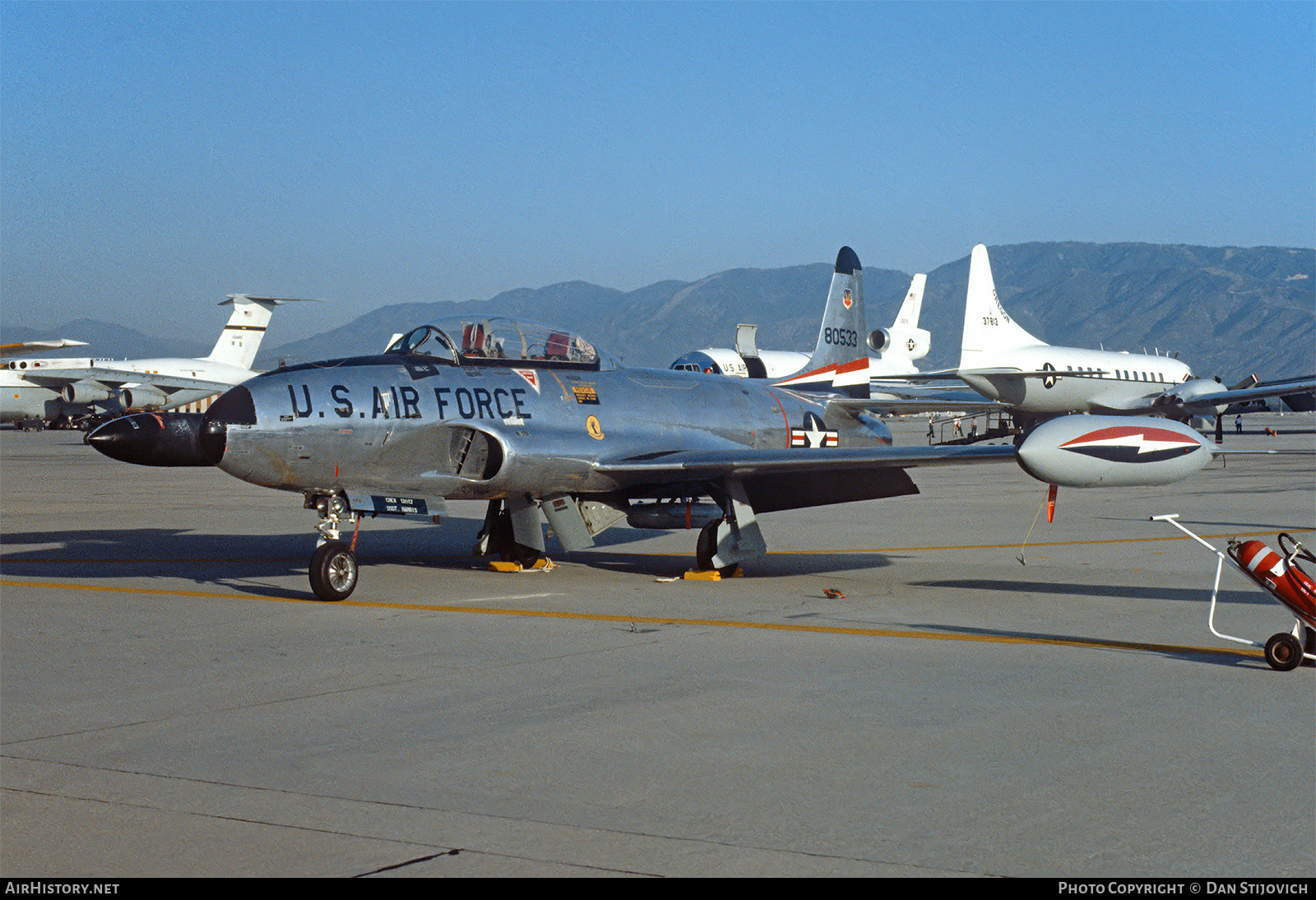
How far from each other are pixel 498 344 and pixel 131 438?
403 centimetres

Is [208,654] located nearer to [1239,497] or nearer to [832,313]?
[832,313]

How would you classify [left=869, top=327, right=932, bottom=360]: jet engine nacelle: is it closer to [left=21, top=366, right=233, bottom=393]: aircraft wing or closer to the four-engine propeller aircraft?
[left=21, top=366, right=233, bottom=393]: aircraft wing

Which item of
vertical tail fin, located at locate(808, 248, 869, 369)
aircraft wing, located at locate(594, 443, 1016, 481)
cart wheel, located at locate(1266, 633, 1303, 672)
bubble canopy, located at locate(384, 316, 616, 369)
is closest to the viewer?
cart wheel, located at locate(1266, 633, 1303, 672)

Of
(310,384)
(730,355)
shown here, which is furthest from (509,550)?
(730,355)

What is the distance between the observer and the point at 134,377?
217 feet

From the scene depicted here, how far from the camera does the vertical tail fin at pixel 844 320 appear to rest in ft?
62.2

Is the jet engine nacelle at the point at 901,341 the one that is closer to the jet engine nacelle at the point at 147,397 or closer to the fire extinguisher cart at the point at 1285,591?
the jet engine nacelle at the point at 147,397

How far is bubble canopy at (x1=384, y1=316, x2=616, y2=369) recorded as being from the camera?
42.8 ft

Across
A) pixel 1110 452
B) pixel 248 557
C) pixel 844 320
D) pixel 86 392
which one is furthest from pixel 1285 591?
pixel 86 392

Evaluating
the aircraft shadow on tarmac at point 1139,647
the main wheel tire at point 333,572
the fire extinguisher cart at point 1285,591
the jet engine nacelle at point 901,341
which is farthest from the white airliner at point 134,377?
the fire extinguisher cart at point 1285,591

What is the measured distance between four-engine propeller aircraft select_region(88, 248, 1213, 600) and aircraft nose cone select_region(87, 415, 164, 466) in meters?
0.02

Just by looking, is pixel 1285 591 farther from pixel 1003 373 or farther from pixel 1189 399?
pixel 1189 399

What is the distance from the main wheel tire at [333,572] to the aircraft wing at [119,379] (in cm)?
4865

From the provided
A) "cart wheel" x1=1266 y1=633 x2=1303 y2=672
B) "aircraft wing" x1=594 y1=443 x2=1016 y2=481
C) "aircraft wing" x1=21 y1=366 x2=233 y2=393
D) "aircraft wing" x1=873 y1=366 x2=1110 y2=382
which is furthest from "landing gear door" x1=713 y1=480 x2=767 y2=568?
"aircraft wing" x1=21 y1=366 x2=233 y2=393
